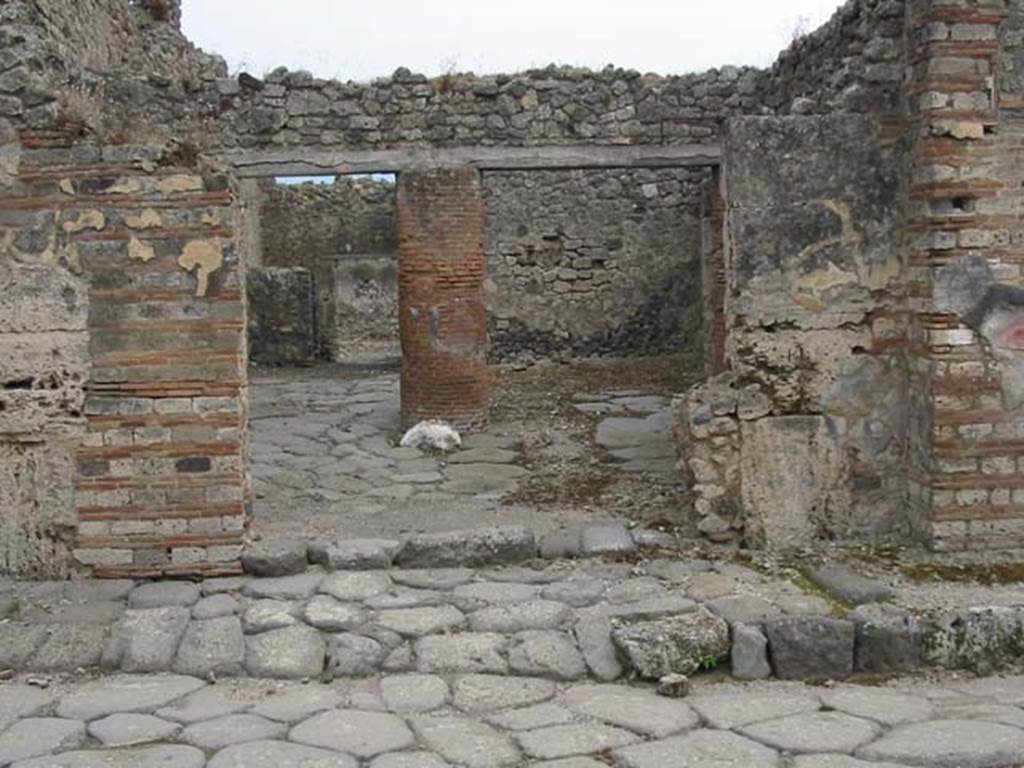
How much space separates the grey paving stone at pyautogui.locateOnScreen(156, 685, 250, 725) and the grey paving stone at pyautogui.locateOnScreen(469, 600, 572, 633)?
1100mm

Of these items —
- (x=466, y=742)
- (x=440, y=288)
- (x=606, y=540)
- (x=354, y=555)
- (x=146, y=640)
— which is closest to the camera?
(x=466, y=742)

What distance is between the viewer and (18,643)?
4.77m

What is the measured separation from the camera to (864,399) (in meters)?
5.87

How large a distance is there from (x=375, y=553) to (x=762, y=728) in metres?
2.29

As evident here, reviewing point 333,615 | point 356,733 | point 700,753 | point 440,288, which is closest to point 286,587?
point 333,615

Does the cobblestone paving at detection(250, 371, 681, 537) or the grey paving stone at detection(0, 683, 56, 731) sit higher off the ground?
the cobblestone paving at detection(250, 371, 681, 537)

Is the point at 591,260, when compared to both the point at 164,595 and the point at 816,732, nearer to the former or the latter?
the point at 164,595

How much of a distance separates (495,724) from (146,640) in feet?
5.36

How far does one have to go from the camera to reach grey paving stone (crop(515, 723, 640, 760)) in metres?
3.92

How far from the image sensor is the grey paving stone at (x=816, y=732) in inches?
155

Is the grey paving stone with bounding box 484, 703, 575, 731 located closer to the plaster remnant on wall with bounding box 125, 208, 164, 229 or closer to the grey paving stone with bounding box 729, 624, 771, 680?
the grey paving stone with bounding box 729, 624, 771, 680

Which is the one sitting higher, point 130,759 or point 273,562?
point 273,562

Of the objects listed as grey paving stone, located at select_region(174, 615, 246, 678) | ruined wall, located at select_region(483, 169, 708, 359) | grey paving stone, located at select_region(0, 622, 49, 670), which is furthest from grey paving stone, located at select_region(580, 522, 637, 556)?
ruined wall, located at select_region(483, 169, 708, 359)

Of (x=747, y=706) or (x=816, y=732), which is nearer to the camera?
(x=816, y=732)
